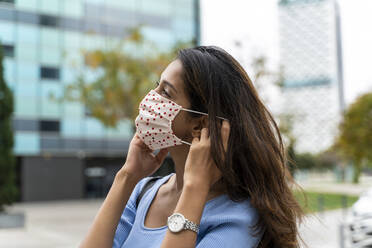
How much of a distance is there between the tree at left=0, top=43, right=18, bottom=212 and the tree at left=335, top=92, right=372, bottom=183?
2252 centimetres

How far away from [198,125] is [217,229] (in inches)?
16.7

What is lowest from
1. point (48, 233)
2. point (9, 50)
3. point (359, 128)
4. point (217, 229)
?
point (48, 233)

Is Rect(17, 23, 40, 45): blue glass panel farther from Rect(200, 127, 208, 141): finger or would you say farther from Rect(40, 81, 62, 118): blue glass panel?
Rect(200, 127, 208, 141): finger

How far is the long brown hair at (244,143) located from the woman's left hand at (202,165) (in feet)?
0.07

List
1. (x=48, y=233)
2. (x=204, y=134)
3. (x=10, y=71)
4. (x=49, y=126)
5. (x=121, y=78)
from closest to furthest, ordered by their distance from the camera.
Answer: (x=204, y=134), (x=48, y=233), (x=121, y=78), (x=10, y=71), (x=49, y=126)

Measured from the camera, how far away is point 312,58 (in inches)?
4931

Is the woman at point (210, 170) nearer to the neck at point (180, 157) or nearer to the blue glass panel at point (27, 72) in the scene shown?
the neck at point (180, 157)

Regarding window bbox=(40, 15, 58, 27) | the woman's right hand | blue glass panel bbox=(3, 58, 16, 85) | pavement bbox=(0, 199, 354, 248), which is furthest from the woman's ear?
window bbox=(40, 15, 58, 27)

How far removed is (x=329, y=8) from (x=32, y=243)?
4835 inches

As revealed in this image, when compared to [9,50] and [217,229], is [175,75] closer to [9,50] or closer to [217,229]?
[217,229]

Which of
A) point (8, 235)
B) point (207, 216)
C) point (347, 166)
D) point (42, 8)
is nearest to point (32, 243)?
point (8, 235)

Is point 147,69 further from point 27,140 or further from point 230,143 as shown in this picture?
point 230,143

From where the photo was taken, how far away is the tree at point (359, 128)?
96.2 ft

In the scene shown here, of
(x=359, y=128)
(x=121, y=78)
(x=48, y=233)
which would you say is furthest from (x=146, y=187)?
(x=359, y=128)
